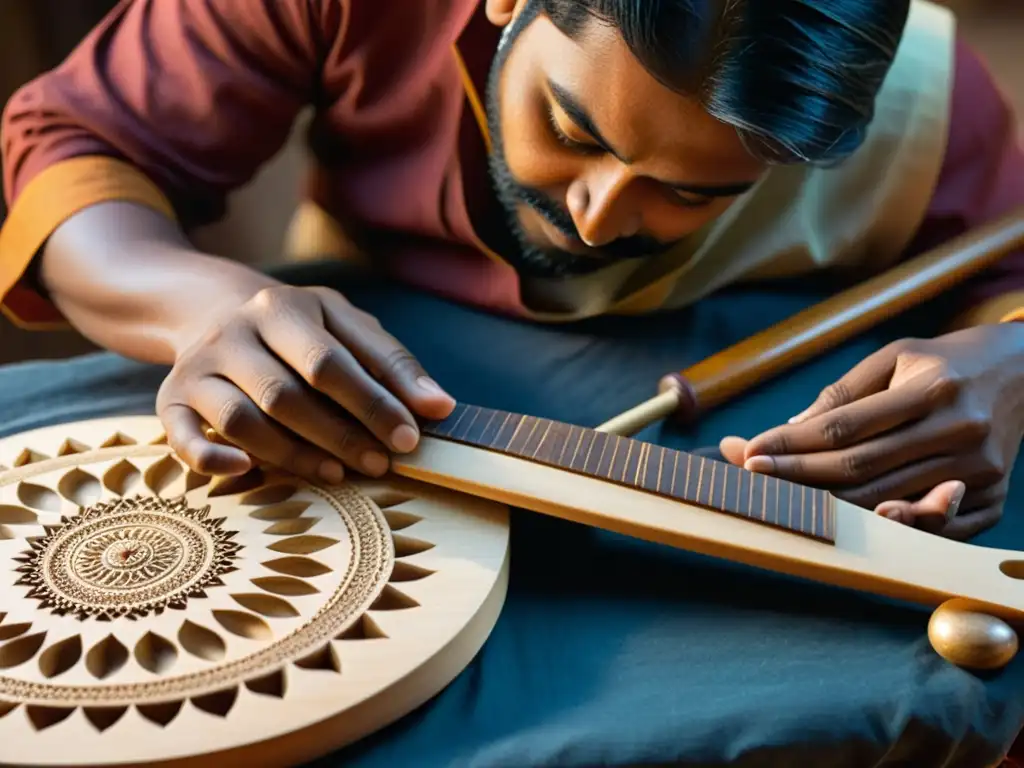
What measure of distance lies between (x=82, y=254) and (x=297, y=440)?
0.90 feet

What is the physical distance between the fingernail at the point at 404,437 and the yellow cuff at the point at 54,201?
342 mm

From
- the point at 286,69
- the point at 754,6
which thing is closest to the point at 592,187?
the point at 754,6

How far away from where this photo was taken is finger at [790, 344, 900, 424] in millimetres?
762

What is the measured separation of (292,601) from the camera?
587 mm

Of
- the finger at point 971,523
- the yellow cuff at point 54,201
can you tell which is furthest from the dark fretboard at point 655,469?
the yellow cuff at point 54,201

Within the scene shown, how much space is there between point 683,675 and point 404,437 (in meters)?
0.23

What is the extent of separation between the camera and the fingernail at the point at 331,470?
0.68 meters

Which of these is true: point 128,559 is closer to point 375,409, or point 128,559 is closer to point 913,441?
point 375,409

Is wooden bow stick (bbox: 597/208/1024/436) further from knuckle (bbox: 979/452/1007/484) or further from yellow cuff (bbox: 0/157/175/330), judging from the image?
yellow cuff (bbox: 0/157/175/330)

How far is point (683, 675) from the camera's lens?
23.0 inches

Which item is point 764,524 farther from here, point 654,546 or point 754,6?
point 754,6

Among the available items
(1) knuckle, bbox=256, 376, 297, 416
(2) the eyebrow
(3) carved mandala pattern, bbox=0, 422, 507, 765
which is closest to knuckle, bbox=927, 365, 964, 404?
(2) the eyebrow

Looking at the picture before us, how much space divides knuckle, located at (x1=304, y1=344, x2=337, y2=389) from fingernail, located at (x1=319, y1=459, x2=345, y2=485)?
5 cm

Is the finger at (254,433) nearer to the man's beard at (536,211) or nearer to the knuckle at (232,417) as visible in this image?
the knuckle at (232,417)
